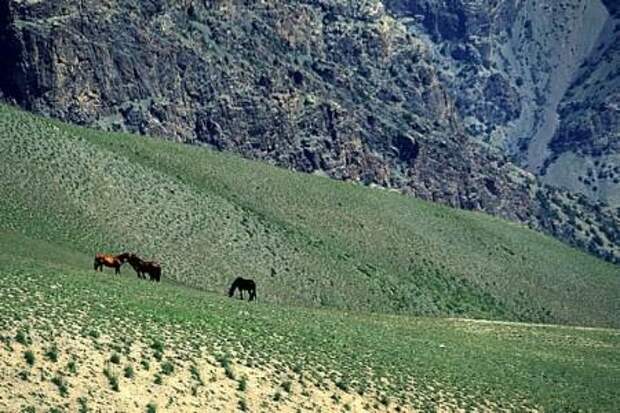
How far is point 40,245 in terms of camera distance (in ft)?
279

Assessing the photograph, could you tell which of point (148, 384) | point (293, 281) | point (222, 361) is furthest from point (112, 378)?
point (293, 281)

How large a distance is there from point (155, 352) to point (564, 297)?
358 feet

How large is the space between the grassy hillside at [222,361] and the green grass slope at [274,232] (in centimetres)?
2316

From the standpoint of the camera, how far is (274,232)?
124 meters

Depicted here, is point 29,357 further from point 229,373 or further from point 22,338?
point 229,373

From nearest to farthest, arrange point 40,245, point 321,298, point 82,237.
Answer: point 40,245 < point 82,237 < point 321,298

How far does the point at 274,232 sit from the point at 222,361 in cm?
7464

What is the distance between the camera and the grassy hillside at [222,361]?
43281 mm

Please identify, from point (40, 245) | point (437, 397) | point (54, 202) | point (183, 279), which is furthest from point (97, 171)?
point (437, 397)

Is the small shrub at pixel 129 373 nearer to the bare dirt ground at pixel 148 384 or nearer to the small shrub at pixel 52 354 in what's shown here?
the bare dirt ground at pixel 148 384

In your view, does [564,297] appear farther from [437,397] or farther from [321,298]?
[437,397]

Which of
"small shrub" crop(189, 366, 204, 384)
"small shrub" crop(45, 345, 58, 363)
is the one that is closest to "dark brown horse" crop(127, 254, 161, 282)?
"small shrub" crop(189, 366, 204, 384)

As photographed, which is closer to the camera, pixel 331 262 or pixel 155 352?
pixel 155 352

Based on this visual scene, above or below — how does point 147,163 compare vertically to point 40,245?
above
